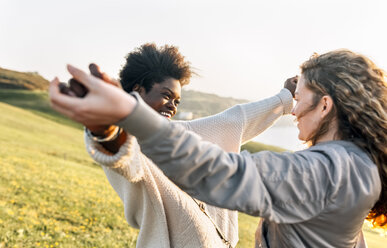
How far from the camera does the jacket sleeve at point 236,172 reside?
1.10 m

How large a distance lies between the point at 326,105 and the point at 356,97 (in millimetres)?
Answer: 131

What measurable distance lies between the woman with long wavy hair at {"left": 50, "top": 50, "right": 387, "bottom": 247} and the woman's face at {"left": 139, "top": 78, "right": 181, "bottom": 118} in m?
1.25

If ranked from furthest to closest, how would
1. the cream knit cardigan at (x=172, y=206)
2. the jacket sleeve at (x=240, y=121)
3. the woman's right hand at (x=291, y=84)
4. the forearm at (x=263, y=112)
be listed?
the woman's right hand at (x=291, y=84) → the forearm at (x=263, y=112) → the jacket sleeve at (x=240, y=121) → the cream knit cardigan at (x=172, y=206)

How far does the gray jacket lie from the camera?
1.11 metres

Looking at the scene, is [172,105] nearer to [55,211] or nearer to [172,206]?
[172,206]

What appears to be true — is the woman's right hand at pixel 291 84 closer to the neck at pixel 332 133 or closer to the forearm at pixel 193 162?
the neck at pixel 332 133

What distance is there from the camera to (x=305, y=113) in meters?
1.77

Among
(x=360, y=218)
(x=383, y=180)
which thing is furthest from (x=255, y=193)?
(x=383, y=180)

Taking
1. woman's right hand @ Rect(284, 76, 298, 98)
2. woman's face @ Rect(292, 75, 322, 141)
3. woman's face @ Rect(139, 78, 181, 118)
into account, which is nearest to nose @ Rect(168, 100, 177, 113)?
woman's face @ Rect(139, 78, 181, 118)

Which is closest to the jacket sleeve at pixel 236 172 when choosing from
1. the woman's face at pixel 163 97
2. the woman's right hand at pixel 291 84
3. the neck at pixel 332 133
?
the neck at pixel 332 133

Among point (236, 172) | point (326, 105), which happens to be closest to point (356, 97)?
point (326, 105)

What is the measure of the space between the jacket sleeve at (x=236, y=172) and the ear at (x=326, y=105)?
1.20 ft

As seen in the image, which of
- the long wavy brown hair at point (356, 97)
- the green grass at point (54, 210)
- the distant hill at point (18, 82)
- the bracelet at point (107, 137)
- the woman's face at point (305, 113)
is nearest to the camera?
the bracelet at point (107, 137)

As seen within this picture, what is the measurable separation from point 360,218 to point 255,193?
635 millimetres
